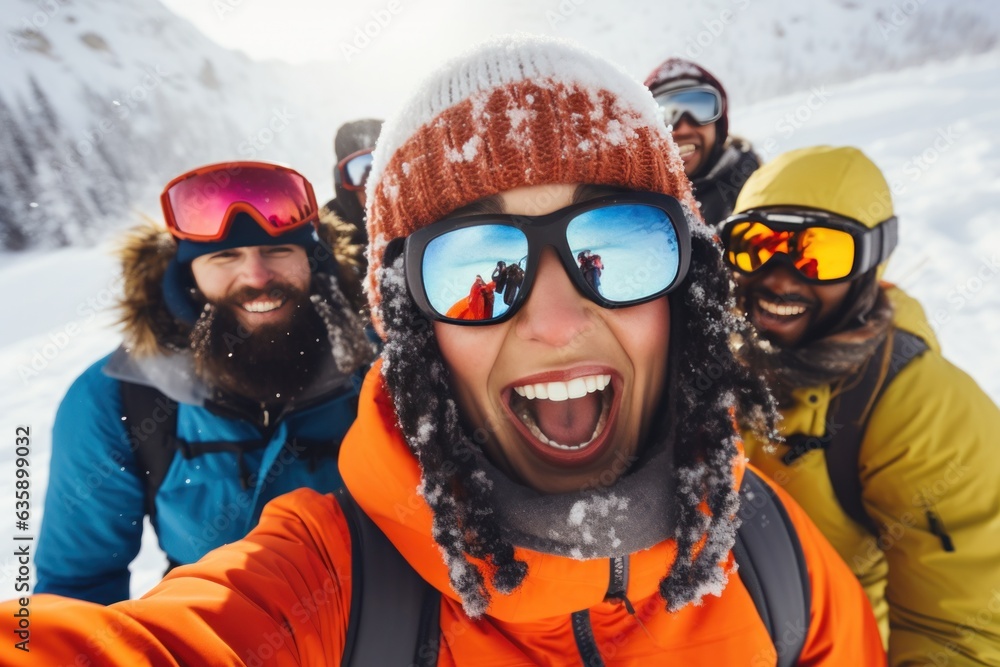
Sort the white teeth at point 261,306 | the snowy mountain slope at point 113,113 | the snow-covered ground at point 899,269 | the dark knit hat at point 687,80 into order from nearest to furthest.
Answer: the white teeth at point 261,306, the dark knit hat at point 687,80, the snow-covered ground at point 899,269, the snowy mountain slope at point 113,113

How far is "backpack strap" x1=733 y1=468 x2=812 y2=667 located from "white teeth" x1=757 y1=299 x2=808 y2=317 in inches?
37.4

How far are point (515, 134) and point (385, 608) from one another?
1119 millimetres

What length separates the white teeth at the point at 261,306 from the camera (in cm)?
224

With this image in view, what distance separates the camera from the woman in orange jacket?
3.65 ft

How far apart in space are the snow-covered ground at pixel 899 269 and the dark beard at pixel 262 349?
0.40 metres

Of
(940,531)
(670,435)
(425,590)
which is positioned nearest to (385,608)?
(425,590)

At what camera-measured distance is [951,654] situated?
1588mm

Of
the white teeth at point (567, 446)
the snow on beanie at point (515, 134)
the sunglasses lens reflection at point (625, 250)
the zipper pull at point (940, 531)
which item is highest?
the snow on beanie at point (515, 134)

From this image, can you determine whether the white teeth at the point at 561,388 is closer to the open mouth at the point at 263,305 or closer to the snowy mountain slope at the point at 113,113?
the open mouth at the point at 263,305

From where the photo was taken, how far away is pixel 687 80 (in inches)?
168

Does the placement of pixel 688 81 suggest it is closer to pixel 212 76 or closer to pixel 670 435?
pixel 670 435

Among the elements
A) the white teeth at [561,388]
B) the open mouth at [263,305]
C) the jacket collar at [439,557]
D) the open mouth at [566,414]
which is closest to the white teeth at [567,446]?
the open mouth at [566,414]

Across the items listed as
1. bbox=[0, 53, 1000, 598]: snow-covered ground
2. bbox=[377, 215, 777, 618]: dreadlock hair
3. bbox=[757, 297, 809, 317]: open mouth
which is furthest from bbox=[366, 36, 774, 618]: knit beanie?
bbox=[0, 53, 1000, 598]: snow-covered ground

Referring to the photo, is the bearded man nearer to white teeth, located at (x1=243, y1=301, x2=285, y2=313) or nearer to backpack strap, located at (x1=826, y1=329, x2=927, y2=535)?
white teeth, located at (x1=243, y1=301, x2=285, y2=313)
